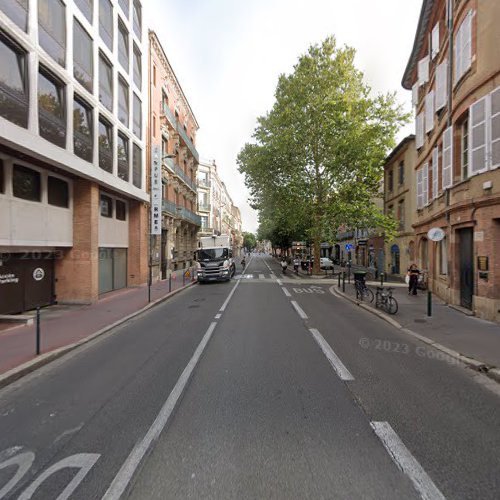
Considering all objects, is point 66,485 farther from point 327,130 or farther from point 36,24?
point 327,130

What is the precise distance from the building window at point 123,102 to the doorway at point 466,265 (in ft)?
54.3

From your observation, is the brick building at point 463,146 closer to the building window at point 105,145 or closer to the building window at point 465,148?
the building window at point 465,148

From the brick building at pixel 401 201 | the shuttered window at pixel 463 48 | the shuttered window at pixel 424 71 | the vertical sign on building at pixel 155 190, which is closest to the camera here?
the shuttered window at pixel 463 48

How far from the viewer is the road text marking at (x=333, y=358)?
4.94 m

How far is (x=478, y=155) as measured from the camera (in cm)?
914

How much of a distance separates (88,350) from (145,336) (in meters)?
1.36

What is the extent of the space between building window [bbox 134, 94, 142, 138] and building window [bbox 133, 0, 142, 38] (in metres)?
3.98

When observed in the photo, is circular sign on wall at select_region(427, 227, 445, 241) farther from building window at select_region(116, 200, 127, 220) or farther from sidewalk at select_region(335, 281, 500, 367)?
building window at select_region(116, 200, 127, 220)

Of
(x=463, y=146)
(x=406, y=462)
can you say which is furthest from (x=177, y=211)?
(x=406, y=462)

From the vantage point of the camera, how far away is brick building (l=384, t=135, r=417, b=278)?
21.2 meters

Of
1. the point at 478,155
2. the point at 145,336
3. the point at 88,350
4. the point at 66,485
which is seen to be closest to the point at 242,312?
the point at 145,336

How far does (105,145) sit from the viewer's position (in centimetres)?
1334

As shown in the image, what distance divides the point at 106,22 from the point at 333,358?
1743 cm

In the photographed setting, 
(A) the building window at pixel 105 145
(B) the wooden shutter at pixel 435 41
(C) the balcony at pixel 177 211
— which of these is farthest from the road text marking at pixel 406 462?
(C) the balcony at pixel 177 211
